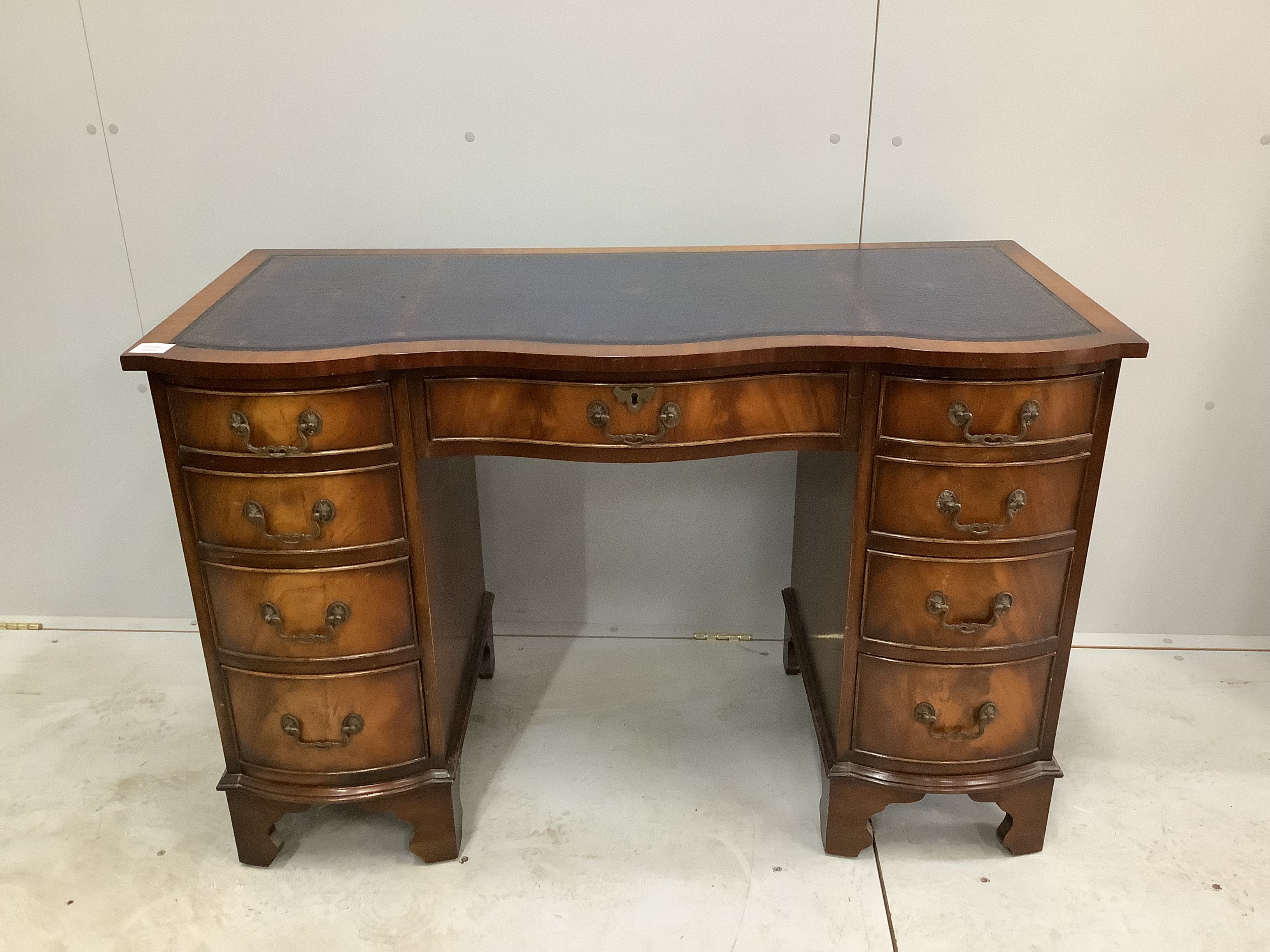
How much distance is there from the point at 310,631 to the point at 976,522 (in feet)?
3.49

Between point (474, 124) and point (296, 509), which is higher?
point (474, 124)

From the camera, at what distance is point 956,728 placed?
1.72 meters

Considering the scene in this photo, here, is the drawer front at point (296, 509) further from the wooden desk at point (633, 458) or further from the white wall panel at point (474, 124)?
the white wall panel at point (474, 124)

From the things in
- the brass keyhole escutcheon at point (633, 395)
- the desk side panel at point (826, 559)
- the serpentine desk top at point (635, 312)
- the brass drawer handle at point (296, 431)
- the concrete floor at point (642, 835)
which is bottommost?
the concrete floor at point (642, 835)

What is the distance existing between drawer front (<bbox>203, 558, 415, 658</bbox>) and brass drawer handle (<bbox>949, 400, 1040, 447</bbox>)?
0.88 metres

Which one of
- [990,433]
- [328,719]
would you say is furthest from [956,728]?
[328,719]

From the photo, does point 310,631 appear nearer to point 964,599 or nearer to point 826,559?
point 826,559

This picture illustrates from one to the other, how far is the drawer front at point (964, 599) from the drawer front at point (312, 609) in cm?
77

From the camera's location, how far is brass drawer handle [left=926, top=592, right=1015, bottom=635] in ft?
5.32

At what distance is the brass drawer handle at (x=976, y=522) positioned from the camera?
5.08 feet

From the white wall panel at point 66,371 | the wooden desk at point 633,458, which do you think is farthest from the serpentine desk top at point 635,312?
the white wall panel at point 66,371

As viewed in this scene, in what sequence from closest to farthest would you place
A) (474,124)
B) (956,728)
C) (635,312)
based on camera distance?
(635,312), (956,728), (474,124)

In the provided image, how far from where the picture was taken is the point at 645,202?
6.89 feet

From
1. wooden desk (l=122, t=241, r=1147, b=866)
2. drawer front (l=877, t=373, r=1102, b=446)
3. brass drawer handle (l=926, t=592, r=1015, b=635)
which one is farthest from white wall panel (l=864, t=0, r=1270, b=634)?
brass drawer handle (l=926, t=592, r=1015, b=635)
